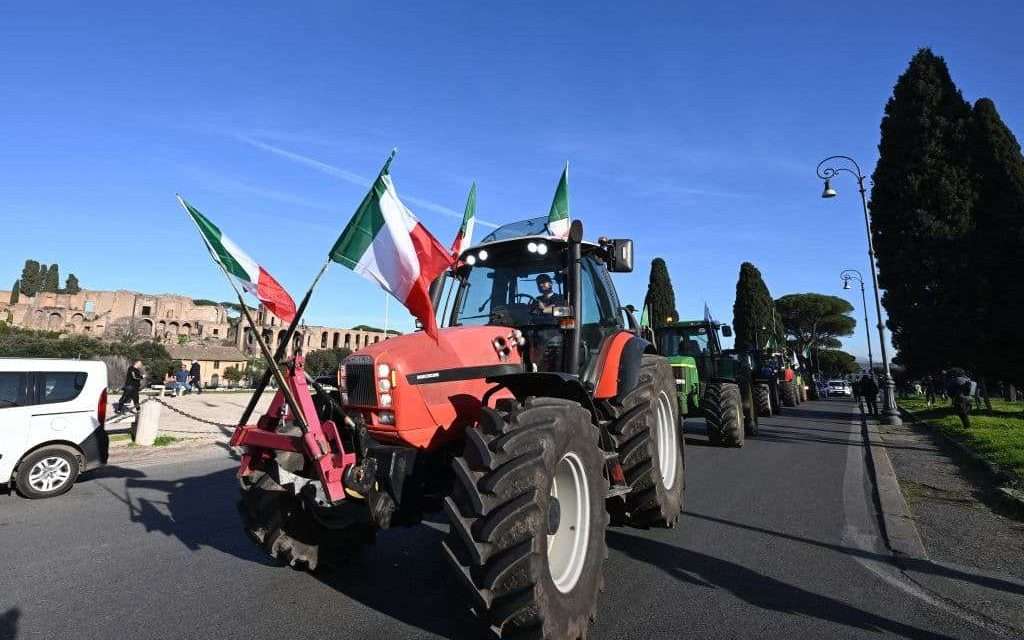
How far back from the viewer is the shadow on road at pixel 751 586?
3.37m

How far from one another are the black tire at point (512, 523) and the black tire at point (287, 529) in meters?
1.28

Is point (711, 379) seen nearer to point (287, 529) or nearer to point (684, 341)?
point (684, 341)

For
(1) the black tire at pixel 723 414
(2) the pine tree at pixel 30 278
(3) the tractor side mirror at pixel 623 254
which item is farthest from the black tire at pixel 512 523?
(2) the pine tree at pixel 30 278

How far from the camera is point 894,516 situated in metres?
5.60

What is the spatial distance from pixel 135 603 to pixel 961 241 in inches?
893

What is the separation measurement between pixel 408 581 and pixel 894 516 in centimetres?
470

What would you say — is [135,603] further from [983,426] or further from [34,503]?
[983,426]

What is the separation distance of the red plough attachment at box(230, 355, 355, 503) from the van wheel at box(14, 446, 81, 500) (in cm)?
567

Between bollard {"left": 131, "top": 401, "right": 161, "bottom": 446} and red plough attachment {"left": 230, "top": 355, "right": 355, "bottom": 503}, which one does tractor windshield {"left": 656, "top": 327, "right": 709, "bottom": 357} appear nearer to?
red plough attachment {"left": 230, "top": 355, "right": 355, "bottom": 503}

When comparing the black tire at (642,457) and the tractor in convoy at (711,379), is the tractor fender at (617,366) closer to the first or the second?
the black tire at (642,457)

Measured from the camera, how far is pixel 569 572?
3.24 meters

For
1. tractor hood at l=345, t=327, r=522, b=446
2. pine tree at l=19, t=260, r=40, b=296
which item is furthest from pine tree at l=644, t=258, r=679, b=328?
pine tree at l=19, t=260, r=40, b=296

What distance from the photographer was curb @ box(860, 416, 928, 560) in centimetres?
461

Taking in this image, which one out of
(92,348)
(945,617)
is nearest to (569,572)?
(945,617)
